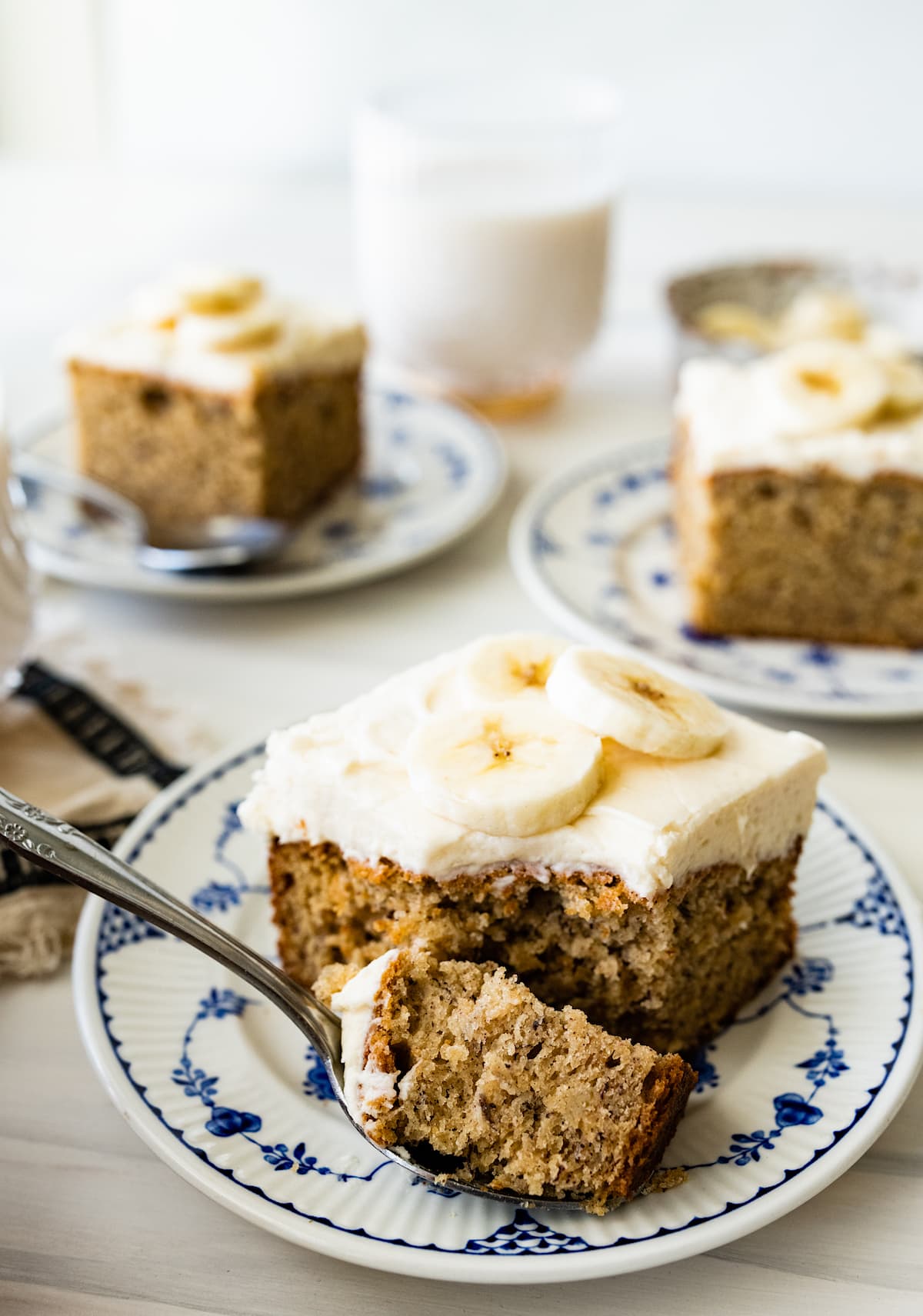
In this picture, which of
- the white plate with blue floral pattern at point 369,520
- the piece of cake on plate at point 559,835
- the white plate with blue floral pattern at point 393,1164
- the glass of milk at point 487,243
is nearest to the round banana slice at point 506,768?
the piece of cake on plate at point 559,835

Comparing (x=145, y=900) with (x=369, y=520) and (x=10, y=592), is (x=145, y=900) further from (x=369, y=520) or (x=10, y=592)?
(x=369, y=520)

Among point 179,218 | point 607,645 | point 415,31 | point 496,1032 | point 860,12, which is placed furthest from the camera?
point 415,31

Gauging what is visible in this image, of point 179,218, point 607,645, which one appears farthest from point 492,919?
point 179,218

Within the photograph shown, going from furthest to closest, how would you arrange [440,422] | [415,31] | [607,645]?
1. [415,31]
2. [440,422]
3. [607,645]

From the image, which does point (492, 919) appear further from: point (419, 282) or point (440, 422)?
point (419, 282)

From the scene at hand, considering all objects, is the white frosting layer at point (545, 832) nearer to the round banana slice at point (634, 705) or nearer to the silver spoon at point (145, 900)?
the round banana slice at point (634, 705)

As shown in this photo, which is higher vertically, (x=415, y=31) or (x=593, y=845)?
(x=415, y=31)

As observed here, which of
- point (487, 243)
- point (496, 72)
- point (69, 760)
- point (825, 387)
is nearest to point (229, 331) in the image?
point (487, 243)
